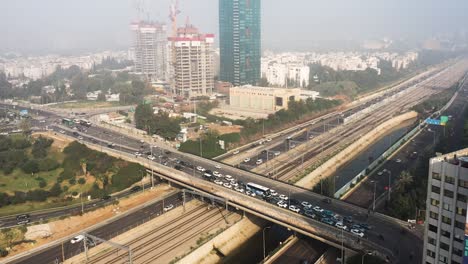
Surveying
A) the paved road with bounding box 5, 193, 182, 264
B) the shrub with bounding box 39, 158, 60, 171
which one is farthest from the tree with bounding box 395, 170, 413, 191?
the shrub with bounding box 39, 158, 60, 171

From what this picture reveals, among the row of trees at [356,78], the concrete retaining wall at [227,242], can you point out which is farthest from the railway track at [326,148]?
the row of trees at [356,78]

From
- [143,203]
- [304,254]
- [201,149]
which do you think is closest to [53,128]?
[201,149]

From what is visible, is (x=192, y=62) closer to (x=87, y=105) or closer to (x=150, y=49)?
(x=87, y=105)

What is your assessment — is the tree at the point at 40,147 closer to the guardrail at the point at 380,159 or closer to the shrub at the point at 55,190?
the shrub at the point at 55,190

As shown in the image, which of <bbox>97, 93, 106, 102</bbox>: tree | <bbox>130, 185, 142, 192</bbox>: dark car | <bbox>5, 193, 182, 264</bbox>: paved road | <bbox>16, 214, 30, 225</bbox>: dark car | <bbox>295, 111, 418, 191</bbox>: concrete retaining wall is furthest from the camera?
<bbox>97, 93, 106, 102</bbox>: tree

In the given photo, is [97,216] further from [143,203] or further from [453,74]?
[453,74]

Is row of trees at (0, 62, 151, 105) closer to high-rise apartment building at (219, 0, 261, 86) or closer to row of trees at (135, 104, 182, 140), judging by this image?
high-rise apartment building at (219, 0, 261, 86)
